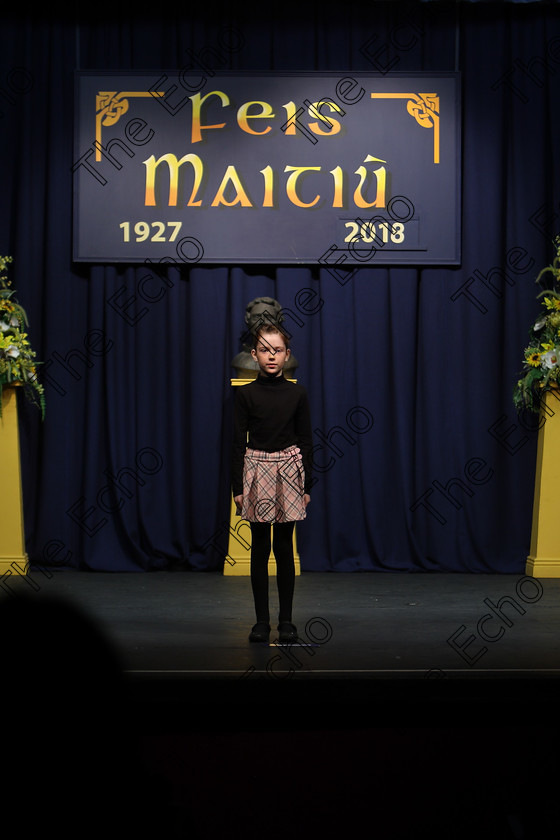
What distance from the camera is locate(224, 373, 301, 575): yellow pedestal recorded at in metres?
5.20

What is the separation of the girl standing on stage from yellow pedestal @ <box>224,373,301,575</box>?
1529 millimetres

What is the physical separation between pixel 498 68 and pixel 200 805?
517cm

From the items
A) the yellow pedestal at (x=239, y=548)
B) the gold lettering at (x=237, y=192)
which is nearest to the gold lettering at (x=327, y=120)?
the gold lettering at (x=237, y=192)

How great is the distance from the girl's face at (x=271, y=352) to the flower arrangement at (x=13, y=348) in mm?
1936

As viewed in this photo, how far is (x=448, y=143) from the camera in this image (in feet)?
18.0

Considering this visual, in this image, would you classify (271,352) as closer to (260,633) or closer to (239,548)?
(260,633)

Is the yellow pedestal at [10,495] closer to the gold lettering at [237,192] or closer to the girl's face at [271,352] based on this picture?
the gold lettering at [237,192]

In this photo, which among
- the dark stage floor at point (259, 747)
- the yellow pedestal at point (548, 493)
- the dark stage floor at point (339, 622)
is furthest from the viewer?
the yellow pedestal at point (548, 493)

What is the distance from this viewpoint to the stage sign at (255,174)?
17.9 ft

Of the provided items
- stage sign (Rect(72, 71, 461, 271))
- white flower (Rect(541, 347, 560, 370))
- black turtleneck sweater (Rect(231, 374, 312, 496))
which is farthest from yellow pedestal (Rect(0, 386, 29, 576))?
white flower (Rect(541, 347, 560, 370))

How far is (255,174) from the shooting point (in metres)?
5.48

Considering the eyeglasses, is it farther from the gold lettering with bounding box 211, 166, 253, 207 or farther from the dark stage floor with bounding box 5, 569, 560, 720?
the gold lettering with bounding box 211, 166, 253, 207

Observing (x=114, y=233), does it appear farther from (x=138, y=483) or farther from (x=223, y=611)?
(x=223, y=611)

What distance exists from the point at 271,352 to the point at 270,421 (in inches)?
10.2
